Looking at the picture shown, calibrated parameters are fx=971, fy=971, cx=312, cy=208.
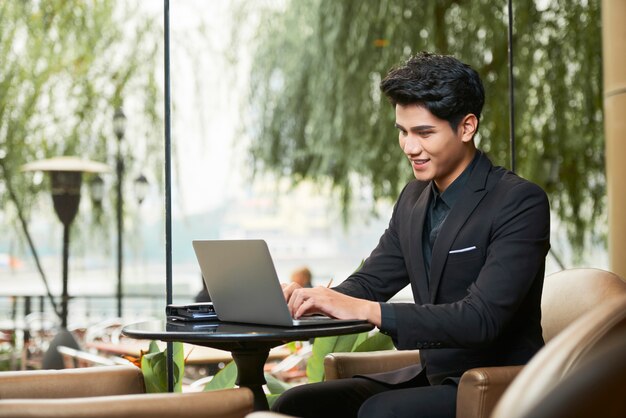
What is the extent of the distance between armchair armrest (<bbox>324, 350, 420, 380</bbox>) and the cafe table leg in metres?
0.31

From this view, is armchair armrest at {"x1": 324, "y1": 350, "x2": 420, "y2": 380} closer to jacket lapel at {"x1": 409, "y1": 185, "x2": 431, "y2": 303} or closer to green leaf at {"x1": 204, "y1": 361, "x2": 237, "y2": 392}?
jacket lapel at {"x1": 409, "y1": 185, "x2": 431, "y2": 303}

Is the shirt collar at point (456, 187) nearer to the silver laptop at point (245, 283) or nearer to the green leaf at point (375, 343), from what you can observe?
the silver laptop at point (245, 283)

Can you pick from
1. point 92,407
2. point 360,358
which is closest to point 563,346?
point 92,407

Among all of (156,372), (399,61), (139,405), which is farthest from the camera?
(399,61)

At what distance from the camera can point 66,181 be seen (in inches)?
354

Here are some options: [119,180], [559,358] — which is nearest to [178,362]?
[559,358]

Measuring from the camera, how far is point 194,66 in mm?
8273

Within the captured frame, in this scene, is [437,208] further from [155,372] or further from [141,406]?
[155,372]

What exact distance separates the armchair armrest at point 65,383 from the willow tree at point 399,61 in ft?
19.4

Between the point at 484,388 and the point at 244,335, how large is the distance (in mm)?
393

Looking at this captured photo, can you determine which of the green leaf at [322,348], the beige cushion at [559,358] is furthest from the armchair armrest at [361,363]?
the beige cushion at [559,358]

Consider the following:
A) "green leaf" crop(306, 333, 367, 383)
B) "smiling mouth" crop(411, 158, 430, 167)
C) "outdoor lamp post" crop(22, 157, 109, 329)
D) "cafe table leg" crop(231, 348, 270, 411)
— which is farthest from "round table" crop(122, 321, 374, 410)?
"outdoor lamp post" crop(22, 157, 109, 329)

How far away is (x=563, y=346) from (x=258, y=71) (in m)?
7.47

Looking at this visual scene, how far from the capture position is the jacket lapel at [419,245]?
188 centimetres
